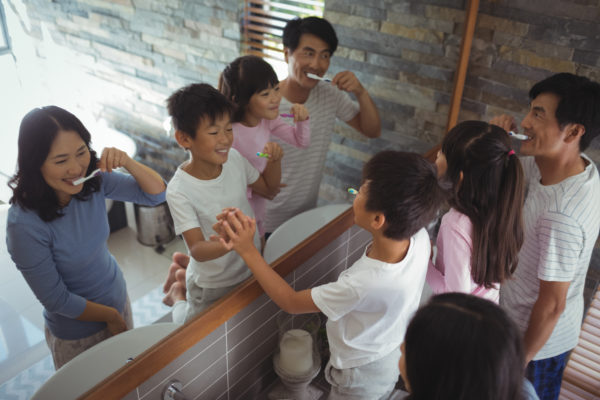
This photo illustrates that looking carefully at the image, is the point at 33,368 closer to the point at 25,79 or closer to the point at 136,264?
the point at 136,264

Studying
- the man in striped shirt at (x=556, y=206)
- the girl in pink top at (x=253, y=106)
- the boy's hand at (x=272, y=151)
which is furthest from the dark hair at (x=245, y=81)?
the man in striped shirt at (x=556, y=206)

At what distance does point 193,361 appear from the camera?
87 centimetres

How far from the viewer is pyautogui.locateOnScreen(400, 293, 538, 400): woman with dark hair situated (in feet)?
1.87

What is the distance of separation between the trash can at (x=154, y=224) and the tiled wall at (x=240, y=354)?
0.25 meters

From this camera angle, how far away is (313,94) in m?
1.45

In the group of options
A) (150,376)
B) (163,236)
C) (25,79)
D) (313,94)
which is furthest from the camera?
(313,94)

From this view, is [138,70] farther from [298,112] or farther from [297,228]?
[297,228]

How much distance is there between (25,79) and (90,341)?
1.68 feet

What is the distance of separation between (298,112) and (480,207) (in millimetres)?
586

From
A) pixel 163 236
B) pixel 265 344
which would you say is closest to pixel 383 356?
pixel 265 344

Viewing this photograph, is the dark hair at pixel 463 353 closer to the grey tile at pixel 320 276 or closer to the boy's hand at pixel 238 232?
the boy's hand at pixel 238 232

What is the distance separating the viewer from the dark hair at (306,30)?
54.4 inches

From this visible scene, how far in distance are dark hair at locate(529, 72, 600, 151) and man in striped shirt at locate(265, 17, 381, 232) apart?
0.60 metres

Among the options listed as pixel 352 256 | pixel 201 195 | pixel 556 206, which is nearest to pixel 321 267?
pixel 352 256
